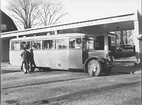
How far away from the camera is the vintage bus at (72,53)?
9609 millimetres

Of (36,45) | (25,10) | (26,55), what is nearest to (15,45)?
(36,45)

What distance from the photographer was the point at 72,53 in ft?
33.6

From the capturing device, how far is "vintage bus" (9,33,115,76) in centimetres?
961

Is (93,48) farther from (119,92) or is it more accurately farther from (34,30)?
(34,30)

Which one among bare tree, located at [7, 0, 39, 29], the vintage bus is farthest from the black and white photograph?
bare tree, located at [7, 0, 39, 29]

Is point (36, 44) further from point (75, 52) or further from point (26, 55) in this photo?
point (75, 52)

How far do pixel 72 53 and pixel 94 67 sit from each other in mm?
1598

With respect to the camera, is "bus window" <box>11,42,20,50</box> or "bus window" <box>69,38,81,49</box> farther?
"bus window" <box>11,42,20,50</box>

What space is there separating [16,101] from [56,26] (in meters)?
12.5

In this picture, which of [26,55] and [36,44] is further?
[36,44]

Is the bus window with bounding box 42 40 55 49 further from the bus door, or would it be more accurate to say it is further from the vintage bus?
the bus door

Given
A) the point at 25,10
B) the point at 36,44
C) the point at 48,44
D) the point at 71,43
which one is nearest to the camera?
the point at 71,43

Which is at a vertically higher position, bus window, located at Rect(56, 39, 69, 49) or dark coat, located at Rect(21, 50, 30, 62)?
bus window, located at Rect(56, 39, 69, 49)

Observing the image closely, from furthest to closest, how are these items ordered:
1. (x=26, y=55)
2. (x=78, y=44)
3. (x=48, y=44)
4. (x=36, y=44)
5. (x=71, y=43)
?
(x=36, y=44) < (x=48, y=44) < (x=26, y=55) < (x=71, y=43) < (x=78, y=44)
